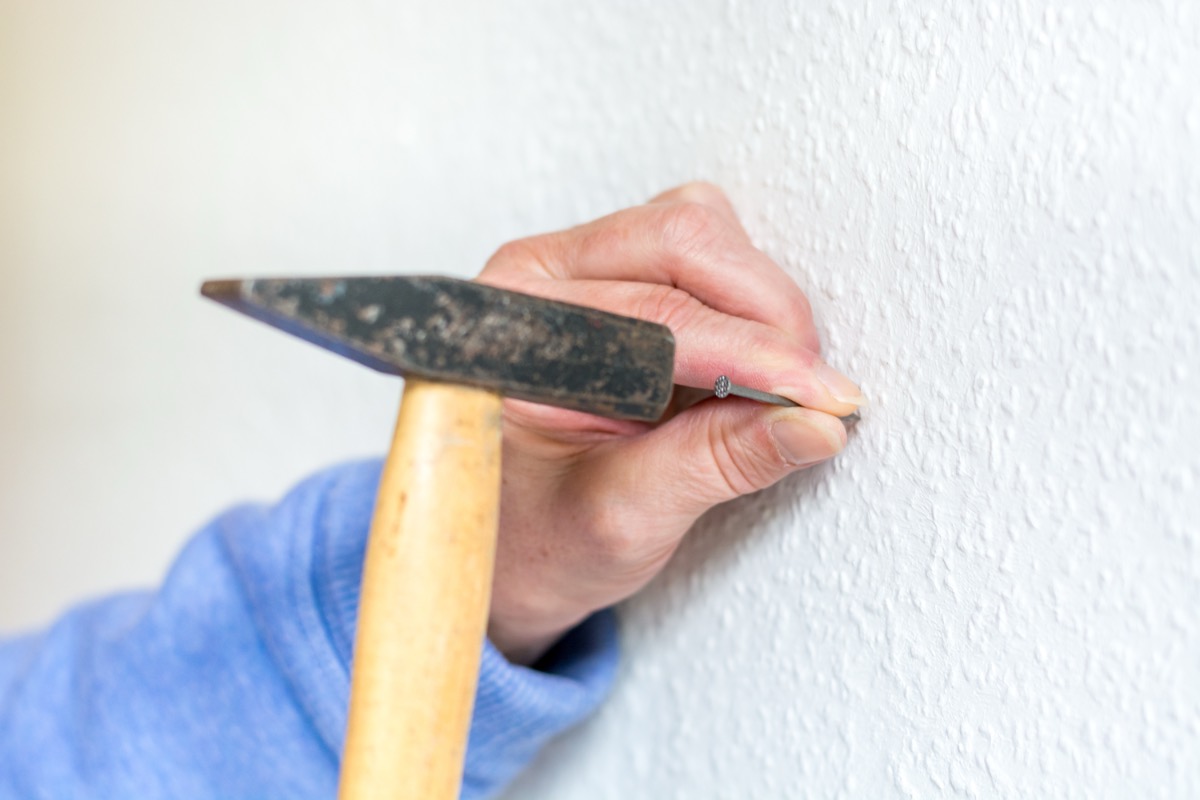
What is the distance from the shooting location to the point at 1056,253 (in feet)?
1.00

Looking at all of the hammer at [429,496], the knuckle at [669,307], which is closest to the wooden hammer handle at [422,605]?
the hammer at [429,496]

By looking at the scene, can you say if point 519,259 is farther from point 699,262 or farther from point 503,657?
point 503,657

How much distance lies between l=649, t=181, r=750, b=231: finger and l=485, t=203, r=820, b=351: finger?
0.7 inches

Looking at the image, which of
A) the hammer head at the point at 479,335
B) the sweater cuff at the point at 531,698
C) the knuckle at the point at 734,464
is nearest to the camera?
the hammer head at the point at 479,335

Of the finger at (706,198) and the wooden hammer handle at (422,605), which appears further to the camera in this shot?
the finger at (706,198)

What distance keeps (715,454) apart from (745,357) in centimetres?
4

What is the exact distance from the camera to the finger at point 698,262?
1.24 ft

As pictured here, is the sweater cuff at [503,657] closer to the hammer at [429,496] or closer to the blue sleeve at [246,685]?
the blue sleeve at [246,685]

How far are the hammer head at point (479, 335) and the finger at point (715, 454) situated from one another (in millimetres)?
65

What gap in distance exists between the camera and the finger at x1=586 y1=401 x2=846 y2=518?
35cm

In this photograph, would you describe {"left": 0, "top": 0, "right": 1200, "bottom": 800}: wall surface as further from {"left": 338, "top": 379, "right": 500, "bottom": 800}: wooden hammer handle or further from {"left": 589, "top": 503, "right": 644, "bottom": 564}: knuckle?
{"left": 338, "top": 379, "right": 500, "bottom": 800}: wooden hammer handle

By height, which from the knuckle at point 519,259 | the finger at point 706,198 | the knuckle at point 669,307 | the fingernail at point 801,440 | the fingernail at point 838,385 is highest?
the finger at point 706,198

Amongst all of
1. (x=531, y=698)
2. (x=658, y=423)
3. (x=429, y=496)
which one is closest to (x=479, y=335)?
(x=429, y=496)

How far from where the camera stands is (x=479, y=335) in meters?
0.28
